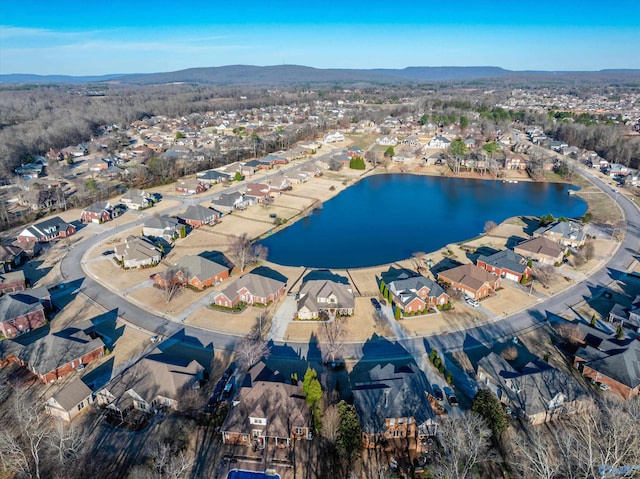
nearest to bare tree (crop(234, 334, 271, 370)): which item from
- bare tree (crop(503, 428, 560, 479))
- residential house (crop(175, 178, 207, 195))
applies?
bare tree (crop(503, 428, 560, 479))

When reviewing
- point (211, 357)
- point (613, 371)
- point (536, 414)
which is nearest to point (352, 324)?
point (211, 357)

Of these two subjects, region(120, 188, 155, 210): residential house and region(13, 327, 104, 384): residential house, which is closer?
region(13, 327, 104, 384): residential house

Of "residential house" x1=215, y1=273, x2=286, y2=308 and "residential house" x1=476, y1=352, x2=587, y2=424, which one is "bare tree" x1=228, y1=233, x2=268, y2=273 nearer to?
"residential house" x1=215, y1=273, x2=286, y2=308

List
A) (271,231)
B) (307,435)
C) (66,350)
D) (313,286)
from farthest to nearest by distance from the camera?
(271,231) < (313,286) < (66,350) < (307,435)

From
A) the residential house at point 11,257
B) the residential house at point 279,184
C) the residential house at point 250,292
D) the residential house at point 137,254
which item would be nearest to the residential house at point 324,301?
the residential house at point 250,292

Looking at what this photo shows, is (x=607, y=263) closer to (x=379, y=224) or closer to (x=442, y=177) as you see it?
(x=379, y=224)

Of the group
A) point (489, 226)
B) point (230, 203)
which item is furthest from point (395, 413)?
point (230, 203)

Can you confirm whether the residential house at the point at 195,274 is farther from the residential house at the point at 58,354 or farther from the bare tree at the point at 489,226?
the bare tree at the point at 489,226
